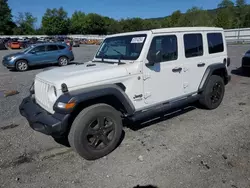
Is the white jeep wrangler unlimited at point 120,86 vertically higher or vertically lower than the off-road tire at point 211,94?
higher

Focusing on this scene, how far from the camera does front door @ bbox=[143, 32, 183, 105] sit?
4.06m

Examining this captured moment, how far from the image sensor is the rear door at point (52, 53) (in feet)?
48.1

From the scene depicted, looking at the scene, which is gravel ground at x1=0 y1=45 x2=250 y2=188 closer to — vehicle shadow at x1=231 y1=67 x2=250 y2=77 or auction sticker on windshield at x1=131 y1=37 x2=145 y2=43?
auction sticker on windshield at x1=131 y1=37 x2=145 y2=43

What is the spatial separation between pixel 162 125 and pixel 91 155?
6.05ft

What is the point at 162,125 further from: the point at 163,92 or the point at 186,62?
the point at 186,62

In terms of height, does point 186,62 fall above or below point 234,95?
above

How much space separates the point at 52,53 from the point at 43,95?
1191 cm

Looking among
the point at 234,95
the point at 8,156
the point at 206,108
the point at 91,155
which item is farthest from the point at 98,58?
the point at 234,95

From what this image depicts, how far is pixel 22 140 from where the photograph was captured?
427 centimetres

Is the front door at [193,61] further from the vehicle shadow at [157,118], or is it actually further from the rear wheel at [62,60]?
the rear wheel at [62,60]

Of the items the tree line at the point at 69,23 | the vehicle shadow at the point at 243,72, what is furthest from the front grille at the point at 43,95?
the tree line at the point at 69,23

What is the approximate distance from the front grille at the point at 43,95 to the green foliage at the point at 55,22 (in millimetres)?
99309

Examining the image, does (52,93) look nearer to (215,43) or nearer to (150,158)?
(150,158)

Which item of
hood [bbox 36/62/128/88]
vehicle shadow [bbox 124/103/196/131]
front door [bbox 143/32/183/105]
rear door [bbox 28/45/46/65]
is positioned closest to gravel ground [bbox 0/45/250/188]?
vehicle shadow [bbox 124/103/196/131]
